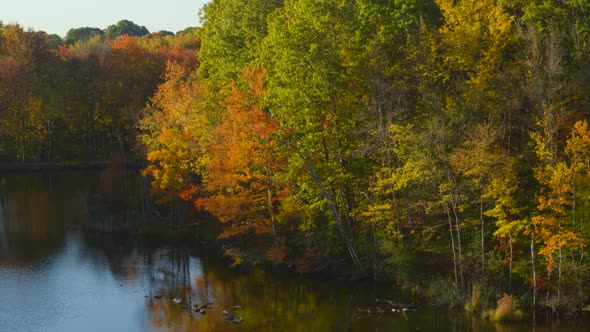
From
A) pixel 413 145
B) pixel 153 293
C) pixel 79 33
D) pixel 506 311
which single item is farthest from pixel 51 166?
pixel 79 33

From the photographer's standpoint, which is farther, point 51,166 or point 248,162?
point 51,166

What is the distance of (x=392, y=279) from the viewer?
37.2 meters

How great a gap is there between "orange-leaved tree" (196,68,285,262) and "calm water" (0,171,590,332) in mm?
3349

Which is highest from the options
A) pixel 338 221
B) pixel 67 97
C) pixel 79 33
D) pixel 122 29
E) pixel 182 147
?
pixel 122 29

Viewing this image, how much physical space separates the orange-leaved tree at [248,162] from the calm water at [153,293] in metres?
3.35

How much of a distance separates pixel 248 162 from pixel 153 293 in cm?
913

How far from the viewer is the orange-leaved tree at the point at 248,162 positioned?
39719 millimetres

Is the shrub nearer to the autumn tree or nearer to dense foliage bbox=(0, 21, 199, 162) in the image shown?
the autumn tree

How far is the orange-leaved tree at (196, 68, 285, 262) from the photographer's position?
130 ft

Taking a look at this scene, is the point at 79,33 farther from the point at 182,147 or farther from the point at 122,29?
the point at 182,147

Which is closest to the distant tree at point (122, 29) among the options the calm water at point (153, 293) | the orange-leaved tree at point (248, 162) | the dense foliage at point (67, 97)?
the dense foliage at point (67, 97)

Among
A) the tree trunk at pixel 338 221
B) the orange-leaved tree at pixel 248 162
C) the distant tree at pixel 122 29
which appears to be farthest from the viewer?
the distant tree at pixel 122 29

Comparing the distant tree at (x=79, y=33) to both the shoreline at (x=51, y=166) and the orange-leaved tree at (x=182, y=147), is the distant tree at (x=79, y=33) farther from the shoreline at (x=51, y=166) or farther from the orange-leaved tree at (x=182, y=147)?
the orange-leaved tree at (x=182, y=147)

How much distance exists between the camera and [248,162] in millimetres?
40344
